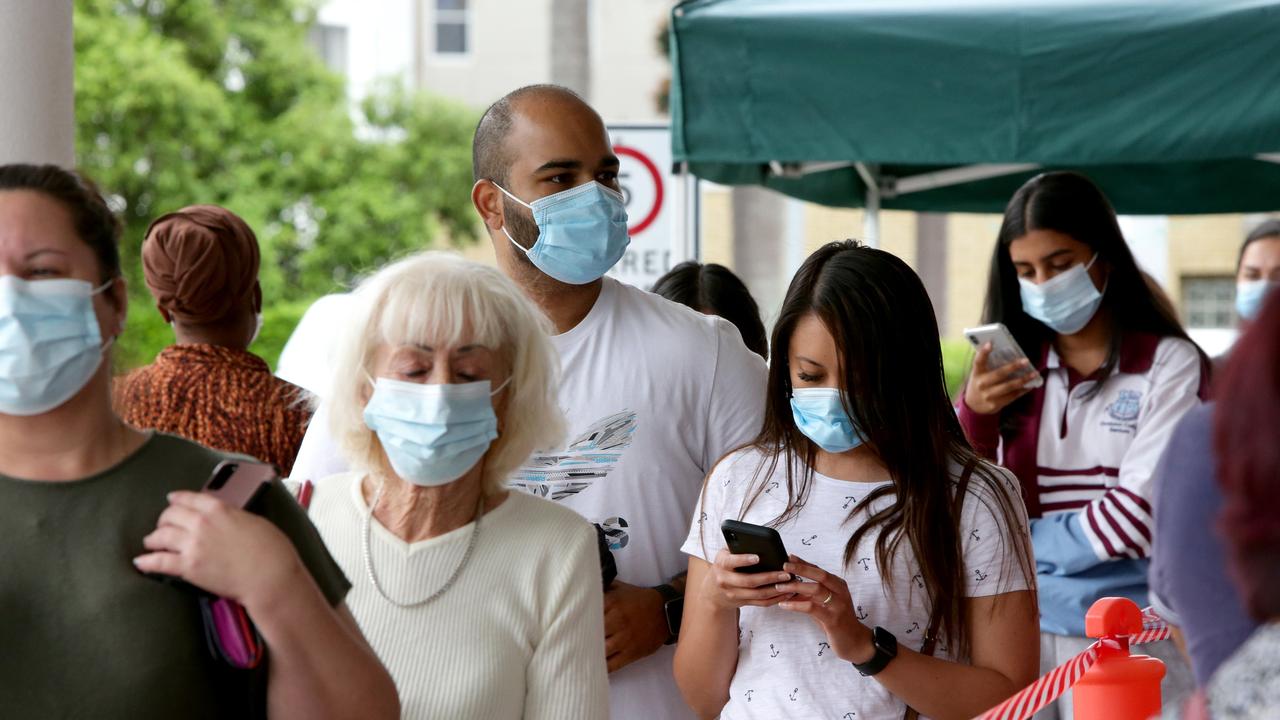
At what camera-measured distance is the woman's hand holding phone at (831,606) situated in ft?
9.14

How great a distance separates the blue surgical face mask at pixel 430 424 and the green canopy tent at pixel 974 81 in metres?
2.14

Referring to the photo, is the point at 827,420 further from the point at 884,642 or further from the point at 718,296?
the point at 718,296

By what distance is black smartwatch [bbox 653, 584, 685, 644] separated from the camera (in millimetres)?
3318

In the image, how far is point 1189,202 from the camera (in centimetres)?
657

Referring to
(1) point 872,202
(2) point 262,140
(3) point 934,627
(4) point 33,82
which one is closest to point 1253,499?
(3) point 934,627

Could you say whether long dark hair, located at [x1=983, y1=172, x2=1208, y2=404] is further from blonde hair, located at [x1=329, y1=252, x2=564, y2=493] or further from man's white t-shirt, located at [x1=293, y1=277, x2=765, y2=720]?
blonde hair, located at [x1=329, y1=252, x2=564, y2=493]

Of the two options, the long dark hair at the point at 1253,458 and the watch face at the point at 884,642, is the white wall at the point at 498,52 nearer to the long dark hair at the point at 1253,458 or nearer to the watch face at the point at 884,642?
the watch face at the point at 884,642

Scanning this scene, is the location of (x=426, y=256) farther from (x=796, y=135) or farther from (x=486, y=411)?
(x=796, y=135)

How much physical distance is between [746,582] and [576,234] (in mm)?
1051

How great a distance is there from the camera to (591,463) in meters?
3.36

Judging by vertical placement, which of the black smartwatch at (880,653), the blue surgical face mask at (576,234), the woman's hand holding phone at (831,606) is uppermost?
the blue surgical face mask at (576,234)

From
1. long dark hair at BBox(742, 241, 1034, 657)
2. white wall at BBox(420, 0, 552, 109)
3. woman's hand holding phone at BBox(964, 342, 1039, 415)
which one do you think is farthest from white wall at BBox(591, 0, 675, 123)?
long dark hair at BBox(742, 241, 1034, 657)

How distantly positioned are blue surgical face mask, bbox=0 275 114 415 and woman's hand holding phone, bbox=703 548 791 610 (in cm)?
123

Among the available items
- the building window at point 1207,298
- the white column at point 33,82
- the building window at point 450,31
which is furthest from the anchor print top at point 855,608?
the building window at point 450,31
